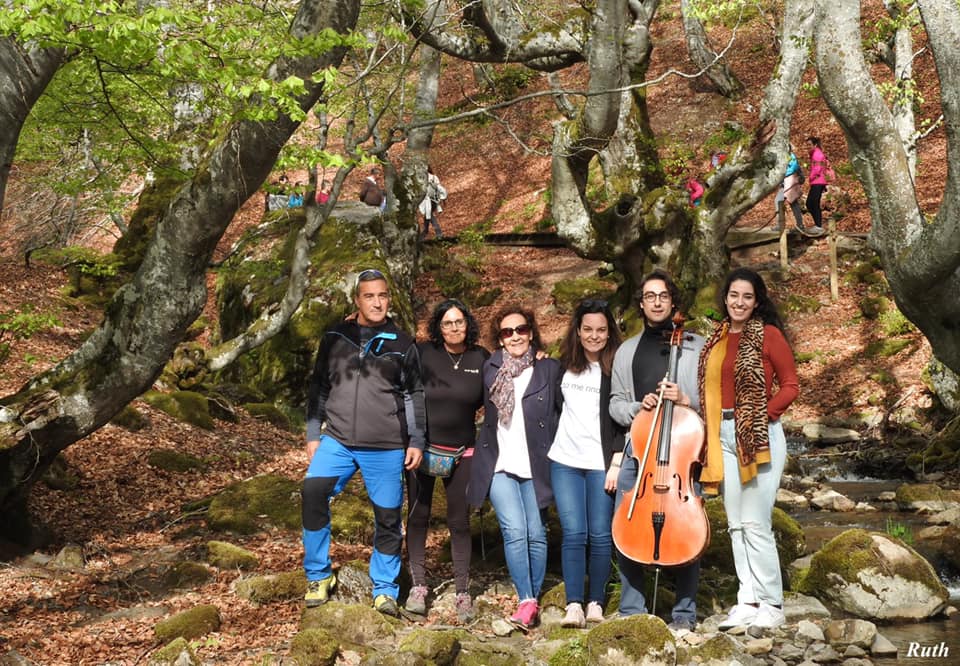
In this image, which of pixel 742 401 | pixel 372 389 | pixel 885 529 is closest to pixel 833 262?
pixel 885 529

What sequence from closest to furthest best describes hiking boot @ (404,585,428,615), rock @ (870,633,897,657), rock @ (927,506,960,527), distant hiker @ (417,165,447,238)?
rock @ (870,633,897,657) < hiking boot @ (404,585,428,615) < rock @ (927,506,960,527) < distant hiker @ (417,165,447,238)

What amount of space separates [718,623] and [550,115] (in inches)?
918

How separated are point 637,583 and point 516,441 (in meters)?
1.09

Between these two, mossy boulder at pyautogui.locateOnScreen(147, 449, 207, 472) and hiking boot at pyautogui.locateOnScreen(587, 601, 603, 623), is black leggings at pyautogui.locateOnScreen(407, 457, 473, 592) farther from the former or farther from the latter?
mossy boulder at pyautogui.locateOnScreen(147, 449, 207, 472)

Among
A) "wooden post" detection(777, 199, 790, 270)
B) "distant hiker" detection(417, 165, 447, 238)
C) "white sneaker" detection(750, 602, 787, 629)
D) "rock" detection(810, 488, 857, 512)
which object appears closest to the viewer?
"white sneaker" detection(750, 602, 787, 629)

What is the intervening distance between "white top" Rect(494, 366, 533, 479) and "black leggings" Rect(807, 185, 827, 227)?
13.3 metres

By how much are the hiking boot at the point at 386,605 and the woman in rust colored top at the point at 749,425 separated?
194cm

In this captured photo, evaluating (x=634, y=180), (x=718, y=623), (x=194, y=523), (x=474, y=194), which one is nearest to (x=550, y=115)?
(x=474, y=194)

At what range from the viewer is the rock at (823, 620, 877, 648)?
4.94m

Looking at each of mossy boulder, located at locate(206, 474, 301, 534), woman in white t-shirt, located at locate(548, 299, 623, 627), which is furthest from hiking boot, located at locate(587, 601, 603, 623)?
mossy boulder, located at locate(206, 474, 301, 534)

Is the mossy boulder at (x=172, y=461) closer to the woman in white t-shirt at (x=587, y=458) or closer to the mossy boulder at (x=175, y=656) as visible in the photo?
the mossy boulder at (x=175, y=656)

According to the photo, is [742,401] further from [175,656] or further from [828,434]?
[828,434]

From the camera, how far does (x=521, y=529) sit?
207 inches

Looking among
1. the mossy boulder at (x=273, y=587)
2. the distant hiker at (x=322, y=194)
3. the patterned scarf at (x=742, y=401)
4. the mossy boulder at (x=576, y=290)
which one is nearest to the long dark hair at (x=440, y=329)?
the patterned scarf at (x=742, y=401)
